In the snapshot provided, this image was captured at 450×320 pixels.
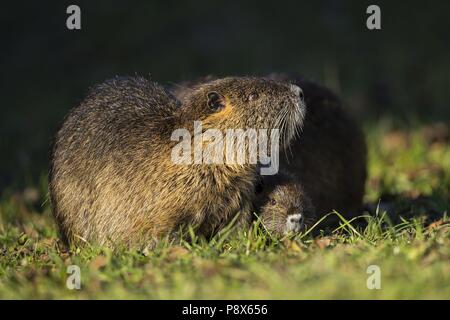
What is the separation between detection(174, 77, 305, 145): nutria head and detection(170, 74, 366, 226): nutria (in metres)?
0.68

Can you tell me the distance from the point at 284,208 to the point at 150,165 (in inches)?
36.6

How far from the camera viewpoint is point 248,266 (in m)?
4.07

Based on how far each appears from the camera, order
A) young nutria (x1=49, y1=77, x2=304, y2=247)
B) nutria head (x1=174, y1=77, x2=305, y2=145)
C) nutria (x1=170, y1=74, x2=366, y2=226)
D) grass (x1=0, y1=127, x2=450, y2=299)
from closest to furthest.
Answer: grass (x1=0, y1=127, x2=450, y2=299) → young nutria (x1=49, y1=77, x2=304, y2=247) → nutria head (x1=174, y1=77, x2=305, y2=145) → nutria (x1=170, y1=74, x2=366, y2=226)

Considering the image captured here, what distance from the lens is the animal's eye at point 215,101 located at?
509cm

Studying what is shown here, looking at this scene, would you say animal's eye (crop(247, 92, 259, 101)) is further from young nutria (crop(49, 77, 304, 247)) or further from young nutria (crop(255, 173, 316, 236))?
young nutria (crop(255, 173, 316, 236))

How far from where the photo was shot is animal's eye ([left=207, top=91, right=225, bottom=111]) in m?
5.09

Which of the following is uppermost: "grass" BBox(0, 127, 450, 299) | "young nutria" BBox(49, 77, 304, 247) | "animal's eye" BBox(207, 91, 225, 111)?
"animal's eye" BBox(207, 91, 225, 111)

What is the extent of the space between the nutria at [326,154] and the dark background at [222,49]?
277 cm

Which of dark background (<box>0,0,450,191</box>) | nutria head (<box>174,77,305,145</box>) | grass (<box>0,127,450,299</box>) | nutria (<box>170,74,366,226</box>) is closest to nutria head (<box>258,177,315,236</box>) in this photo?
grass (<box>0,127,450,299</box>)

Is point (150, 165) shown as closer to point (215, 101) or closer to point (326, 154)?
point (215, 101)

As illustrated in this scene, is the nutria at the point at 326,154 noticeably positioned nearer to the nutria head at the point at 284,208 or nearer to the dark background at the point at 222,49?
the nutria head at the point at 284,208

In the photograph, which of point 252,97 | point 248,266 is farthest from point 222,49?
point 248,266

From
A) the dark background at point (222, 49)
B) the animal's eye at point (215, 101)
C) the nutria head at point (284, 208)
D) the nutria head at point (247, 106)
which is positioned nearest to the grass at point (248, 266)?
the nutria head at point (284, 208)
